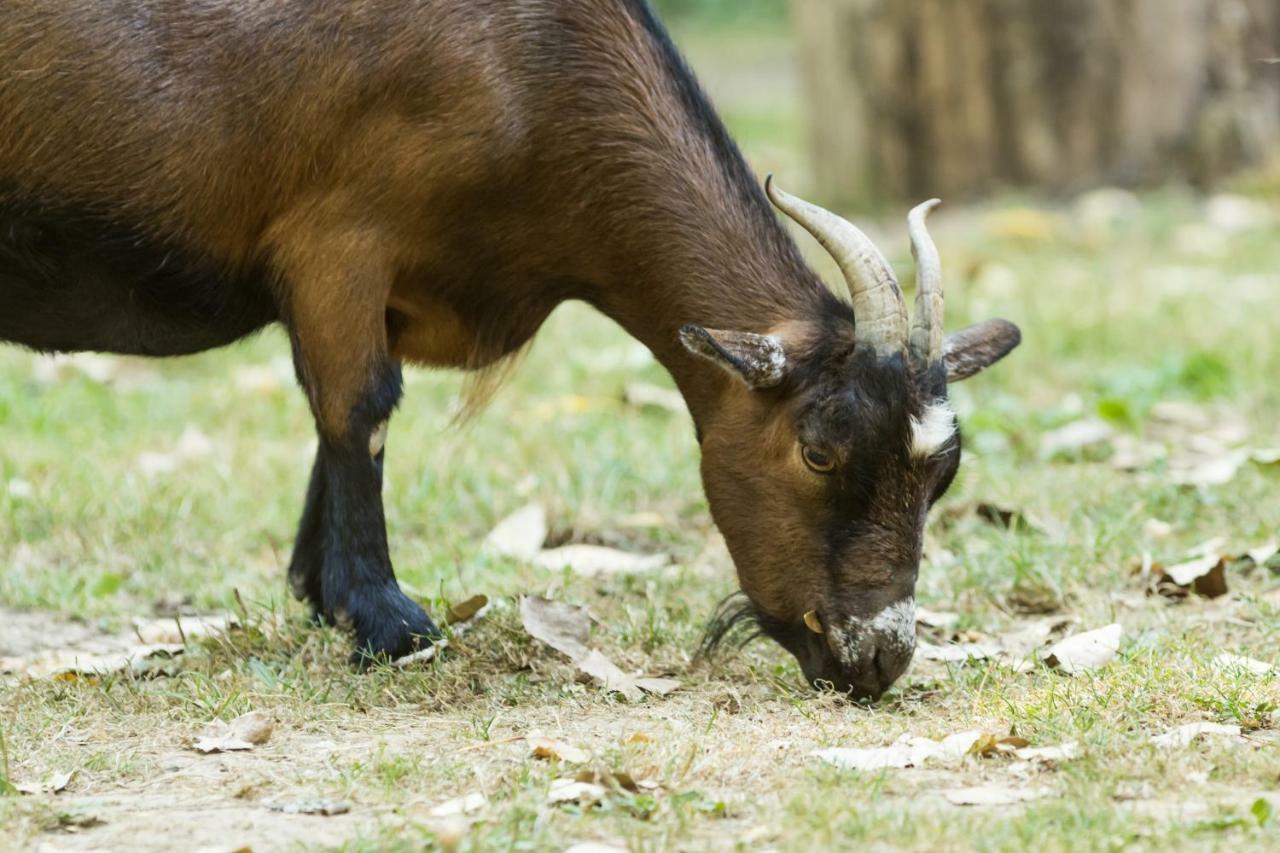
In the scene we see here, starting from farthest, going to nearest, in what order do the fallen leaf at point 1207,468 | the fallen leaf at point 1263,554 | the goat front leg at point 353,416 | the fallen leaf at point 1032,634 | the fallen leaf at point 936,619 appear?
the fallen leaf at point 1207,468 → the fallen leaf at point 1263,554 → the fallen leaf at point 936,619 → the fallen leaf at point 1032,634 → the goat front leg at point 353,416

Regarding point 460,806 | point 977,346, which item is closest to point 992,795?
point 460,806

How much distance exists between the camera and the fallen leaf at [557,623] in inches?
207

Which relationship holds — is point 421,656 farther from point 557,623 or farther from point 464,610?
point 557,623

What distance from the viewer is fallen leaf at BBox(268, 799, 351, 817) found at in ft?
13.0

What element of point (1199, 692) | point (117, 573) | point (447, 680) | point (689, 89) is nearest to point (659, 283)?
point (689, 89)

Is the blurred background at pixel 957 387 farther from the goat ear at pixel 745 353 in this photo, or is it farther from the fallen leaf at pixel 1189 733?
the fallen leaf at pixel 1189 733

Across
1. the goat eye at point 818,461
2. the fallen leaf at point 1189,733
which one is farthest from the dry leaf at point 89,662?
the fallen leaf at point 1189,733

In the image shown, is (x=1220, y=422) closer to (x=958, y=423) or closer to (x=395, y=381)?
(x=958, y=423)

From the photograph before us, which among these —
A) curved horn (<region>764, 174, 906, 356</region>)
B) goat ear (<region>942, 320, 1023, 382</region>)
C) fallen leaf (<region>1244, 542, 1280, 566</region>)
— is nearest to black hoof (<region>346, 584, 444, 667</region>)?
curved horn (<region>764, 174, 906, 356</region>)

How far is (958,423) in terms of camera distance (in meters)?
5.01

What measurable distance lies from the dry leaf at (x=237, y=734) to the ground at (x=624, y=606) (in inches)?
1.5

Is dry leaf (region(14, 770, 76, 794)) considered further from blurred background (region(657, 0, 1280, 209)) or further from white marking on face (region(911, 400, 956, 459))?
blurred background (region(657, 0, 1280, 209))

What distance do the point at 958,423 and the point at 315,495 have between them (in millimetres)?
2207

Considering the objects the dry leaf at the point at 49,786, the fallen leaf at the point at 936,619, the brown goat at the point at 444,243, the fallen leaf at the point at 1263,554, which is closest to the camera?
the dry leaf at the point at 49,786
